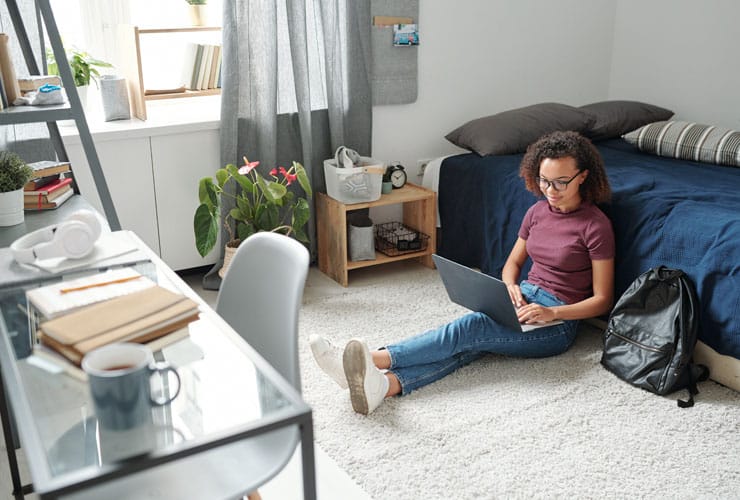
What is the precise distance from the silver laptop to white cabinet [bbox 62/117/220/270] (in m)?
1.23

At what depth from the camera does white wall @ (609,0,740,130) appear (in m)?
3.75

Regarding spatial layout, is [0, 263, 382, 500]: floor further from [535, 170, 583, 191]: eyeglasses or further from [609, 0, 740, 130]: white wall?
[609, 0, 740, 130]: white wall

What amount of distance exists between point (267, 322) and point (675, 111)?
123 inches

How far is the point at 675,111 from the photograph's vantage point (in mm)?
4043

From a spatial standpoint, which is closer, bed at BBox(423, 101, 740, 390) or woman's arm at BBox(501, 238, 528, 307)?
bed at BBox(423, 101, 740, 390)

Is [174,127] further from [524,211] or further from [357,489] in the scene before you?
[357,489]

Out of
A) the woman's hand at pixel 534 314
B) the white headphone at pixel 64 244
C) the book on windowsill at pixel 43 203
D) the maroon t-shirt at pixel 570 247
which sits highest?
the white headphone at pixel 64 244

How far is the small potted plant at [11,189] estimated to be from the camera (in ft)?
6.49

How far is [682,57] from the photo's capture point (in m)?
3.96

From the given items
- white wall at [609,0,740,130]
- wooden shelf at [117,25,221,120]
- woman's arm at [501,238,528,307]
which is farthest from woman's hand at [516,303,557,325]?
white wall at [609,0,740,130]

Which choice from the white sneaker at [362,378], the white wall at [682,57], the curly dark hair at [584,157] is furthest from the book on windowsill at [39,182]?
the white wall at [682,57]

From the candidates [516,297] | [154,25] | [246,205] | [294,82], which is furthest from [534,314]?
[154,25]

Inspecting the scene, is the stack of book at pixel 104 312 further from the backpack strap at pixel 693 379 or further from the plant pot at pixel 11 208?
the backpack strap at pixel 693 379

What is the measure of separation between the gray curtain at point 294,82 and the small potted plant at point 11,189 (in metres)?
1.33
